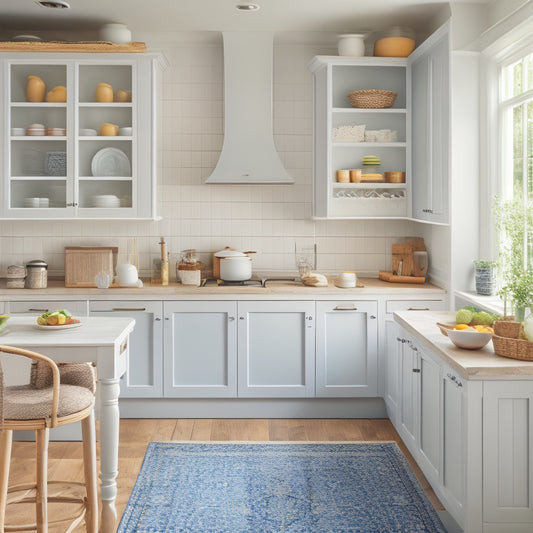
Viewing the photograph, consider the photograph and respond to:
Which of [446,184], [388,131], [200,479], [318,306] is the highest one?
[388,131]

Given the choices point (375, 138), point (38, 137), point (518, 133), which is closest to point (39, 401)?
point (38, 137)

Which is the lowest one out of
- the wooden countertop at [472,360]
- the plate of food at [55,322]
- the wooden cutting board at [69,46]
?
the wooden countertop at [472,360]

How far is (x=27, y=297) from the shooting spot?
5.26 m

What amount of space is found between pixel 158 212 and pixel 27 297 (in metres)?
1.21

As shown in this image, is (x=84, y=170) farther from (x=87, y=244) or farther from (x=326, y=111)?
(x=326, y=111)

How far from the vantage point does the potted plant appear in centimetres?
471

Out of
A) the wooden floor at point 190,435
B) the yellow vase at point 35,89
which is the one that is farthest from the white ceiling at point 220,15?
the wooden floor at point 190,435

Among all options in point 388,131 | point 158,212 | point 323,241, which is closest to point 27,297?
point 158,212

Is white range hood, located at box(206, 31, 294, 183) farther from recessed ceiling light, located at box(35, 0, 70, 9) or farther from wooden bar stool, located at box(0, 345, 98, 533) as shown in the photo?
wooden bar stool, located at box(0, 345, 98, 533)

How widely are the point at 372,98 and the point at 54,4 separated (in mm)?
2220

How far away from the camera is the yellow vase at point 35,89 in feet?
17.8

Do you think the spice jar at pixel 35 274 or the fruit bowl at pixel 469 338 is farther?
the spice jar at pixel 35 274

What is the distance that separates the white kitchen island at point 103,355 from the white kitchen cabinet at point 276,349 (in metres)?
1.73

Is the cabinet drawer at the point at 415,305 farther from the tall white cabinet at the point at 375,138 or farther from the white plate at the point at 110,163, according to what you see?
the white plate at the point at 110,163
